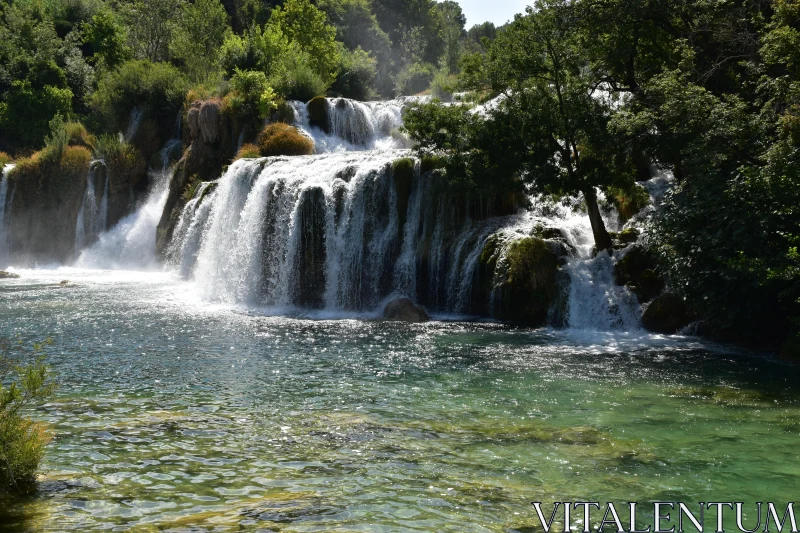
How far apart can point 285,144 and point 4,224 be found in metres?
17.3

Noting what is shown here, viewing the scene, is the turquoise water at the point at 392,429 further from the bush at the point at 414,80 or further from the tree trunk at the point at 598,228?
the bush at the point at 414,80

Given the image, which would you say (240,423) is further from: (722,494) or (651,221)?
(651,221)

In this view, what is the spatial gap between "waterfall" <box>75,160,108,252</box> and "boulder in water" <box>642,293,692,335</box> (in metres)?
29.3

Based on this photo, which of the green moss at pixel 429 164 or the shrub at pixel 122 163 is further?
the shrub at pixel 122 163

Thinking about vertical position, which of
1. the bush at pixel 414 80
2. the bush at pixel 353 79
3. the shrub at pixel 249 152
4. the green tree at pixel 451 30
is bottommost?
the shrub at pixel 249 152

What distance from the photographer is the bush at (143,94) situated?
41.2 meters

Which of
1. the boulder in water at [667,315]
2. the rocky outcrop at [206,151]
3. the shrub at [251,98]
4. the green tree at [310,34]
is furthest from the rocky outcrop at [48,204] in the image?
the boulder in water at [667,315]

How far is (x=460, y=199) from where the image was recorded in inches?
846

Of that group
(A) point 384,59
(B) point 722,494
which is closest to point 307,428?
(B) point 722,494

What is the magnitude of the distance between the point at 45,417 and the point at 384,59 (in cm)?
7473

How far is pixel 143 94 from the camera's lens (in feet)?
137

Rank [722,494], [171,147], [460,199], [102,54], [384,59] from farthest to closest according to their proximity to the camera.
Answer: [384,59], [102,54], [171,147], [460,199], [722,494]

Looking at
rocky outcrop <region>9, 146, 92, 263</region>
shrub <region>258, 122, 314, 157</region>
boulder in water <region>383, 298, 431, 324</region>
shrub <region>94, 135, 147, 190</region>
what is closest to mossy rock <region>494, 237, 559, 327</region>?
boulder in water <region>383, 298, 431, 324</region>

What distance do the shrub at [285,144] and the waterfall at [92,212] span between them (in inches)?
410
